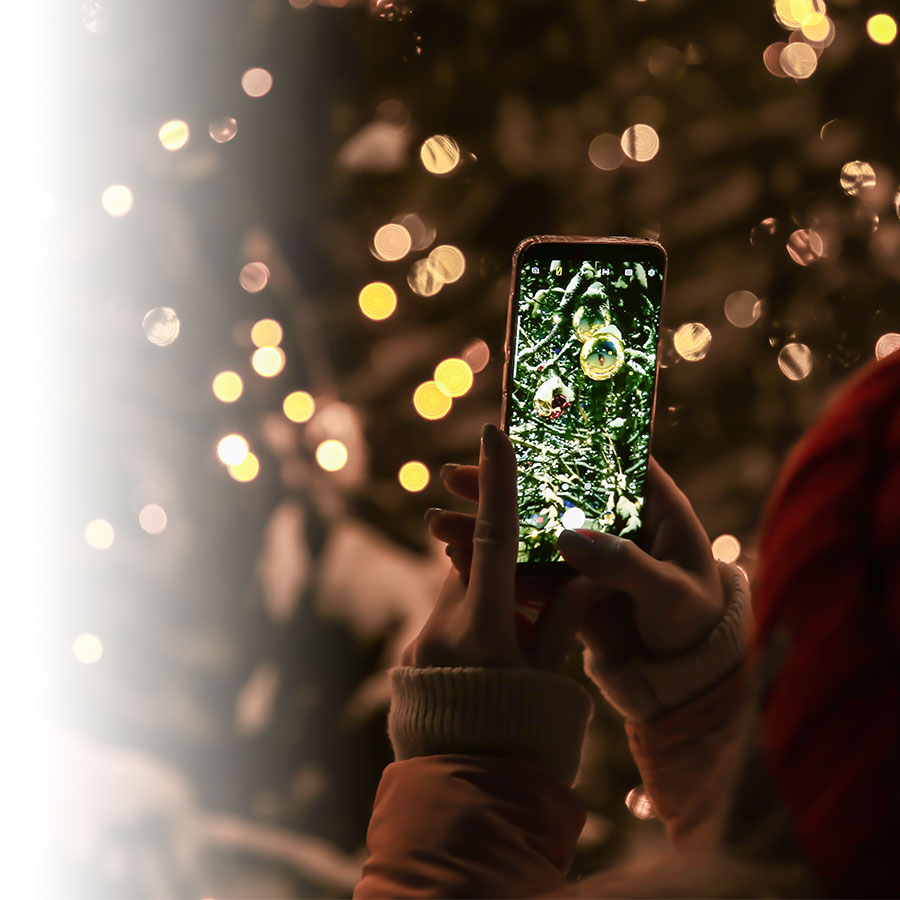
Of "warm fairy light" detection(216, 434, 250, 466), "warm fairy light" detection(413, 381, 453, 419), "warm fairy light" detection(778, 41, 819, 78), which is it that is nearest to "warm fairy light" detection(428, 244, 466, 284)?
"warm fairy light" detection(413, 381, 453, 419)

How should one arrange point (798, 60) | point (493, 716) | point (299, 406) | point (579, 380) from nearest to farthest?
1. point (493, 716)
2. point (579, 380)
3. point (798, 60)
4. point (299, 406)

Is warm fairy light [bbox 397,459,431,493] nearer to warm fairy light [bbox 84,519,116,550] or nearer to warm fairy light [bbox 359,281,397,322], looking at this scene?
warm fairy light [bbox 359,281,397,322]

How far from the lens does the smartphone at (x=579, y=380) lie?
0.61 m

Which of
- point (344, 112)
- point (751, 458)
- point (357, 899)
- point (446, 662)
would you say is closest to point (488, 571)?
point (446, 662)

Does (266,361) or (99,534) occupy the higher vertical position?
(266,361)

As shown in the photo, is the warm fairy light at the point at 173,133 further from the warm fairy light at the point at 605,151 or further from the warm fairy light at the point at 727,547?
the warm fairy light at the point at 727,547

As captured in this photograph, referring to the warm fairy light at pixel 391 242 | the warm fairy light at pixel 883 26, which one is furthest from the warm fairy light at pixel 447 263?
the warm fairy light at pixel 883 26

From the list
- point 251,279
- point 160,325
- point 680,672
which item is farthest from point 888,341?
point 160,325

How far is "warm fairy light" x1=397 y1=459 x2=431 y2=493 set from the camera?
1177mm

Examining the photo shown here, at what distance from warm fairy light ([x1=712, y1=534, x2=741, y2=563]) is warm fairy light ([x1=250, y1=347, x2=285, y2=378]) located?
64cm

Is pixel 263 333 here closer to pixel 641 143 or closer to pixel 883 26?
pixel 641 143

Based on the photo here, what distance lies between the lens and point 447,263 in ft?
3.74

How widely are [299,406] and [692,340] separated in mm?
540

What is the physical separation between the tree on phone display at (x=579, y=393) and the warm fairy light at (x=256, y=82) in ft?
2.30
